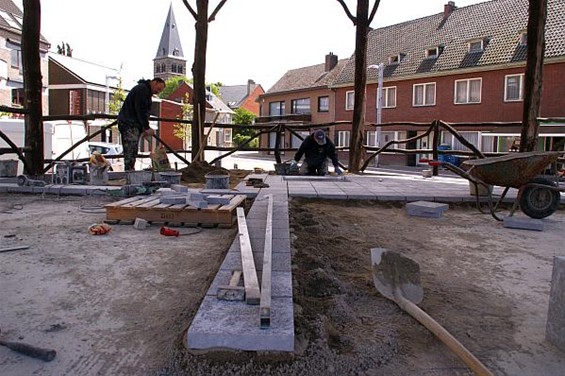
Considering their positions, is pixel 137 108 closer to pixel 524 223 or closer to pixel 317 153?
pixel 317 153

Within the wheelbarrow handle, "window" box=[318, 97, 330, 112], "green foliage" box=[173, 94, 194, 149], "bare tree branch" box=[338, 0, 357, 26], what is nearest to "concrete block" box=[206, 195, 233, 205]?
the wheelbarrow handle

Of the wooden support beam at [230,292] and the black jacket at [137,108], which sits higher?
the black jacket at [137,108]

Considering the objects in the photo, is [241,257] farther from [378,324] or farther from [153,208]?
[153,208]

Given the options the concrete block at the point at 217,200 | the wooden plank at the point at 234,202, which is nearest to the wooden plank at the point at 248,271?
the wooden plank at the point at 234,202

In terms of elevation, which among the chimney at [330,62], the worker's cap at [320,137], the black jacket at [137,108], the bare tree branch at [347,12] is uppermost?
the chimney at [330,62]

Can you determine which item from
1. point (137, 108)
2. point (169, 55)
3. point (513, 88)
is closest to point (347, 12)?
point (137, 108)

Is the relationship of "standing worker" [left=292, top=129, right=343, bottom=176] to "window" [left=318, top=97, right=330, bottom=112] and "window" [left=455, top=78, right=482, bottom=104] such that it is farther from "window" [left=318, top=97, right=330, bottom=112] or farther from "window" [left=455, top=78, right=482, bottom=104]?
"window" [left=318, top=97, right=330, bottom=112]

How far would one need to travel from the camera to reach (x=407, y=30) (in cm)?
3422

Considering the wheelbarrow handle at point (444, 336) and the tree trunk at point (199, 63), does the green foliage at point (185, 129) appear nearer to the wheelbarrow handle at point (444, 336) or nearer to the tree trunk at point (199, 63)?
the tree trunk at point (199, 63)

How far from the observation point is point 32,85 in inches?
310

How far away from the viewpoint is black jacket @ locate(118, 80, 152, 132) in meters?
7.80

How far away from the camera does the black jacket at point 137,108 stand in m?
7.80

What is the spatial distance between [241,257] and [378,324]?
3.25 feet

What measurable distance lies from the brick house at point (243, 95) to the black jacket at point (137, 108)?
214ft
